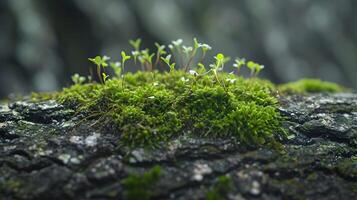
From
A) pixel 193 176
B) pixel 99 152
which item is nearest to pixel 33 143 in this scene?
pixel 99 152

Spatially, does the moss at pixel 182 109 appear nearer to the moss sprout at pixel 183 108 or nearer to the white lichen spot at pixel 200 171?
the moss sprout at pixel 183 108

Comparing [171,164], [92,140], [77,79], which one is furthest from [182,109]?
[77,79]

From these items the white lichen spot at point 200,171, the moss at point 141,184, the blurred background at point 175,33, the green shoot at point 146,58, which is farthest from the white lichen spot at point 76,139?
the blurred background at point 175,33

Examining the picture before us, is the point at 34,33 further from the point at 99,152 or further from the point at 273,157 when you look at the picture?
the point at 273,157

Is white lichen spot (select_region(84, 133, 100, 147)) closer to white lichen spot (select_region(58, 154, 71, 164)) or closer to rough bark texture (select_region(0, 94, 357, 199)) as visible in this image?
rough bark texture (select_region(0, 94, 357, 199))

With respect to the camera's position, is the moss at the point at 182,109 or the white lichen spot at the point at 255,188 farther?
the moss at the point at 182,109

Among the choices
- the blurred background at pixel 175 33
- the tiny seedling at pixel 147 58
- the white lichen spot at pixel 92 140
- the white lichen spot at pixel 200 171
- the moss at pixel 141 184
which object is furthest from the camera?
the blurred background at pixel 175 33
